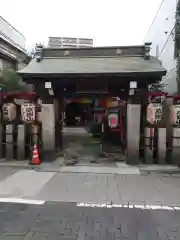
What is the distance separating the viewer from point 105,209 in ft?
21.0

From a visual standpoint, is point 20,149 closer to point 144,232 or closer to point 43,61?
point 43,61

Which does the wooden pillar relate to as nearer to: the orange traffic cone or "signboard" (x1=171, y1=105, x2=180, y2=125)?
the orange traffic cone

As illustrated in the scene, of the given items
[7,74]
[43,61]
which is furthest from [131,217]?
[7,74]

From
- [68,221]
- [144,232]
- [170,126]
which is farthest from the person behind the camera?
[170,126]

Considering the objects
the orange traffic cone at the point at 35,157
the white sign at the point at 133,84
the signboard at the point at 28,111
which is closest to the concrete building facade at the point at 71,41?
the signboard at the point at 28,111

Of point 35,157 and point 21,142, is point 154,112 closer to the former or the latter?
point 35,157

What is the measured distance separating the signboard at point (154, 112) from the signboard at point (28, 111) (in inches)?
175

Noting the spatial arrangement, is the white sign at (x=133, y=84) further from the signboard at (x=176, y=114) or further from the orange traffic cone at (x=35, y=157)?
the orange traffic cone at (x=35, y=157)

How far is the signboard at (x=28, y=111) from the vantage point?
12.1 meters

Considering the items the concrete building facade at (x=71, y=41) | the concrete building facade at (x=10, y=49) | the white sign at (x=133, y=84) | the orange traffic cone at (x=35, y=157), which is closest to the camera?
the orange traffic cone at (x=35, y=157)

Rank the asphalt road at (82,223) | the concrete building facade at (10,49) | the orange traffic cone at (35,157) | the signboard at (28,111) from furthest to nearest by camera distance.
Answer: the concrete building facade at (10,49) → the signboard at (28,111) → the orange traffic cone at (35,157) → the asphalt road at (82,223)

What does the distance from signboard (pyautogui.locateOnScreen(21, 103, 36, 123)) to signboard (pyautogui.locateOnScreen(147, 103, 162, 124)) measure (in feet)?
14.6

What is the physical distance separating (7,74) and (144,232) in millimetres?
18933

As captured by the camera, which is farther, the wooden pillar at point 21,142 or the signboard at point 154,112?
the wooden pillar at point 21,142
